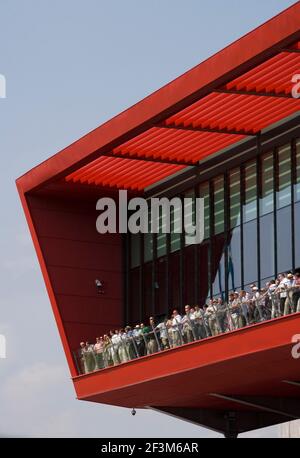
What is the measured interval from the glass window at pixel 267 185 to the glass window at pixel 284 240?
0.66 meters

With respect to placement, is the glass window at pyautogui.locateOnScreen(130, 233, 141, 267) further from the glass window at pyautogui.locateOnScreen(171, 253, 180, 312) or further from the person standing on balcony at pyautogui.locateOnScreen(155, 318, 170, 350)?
the person standing on balcony at pyautogui.locateOnScreen(155, 318, 170, 350)

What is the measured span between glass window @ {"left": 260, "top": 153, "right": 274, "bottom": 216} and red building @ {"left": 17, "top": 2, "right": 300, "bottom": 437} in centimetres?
6

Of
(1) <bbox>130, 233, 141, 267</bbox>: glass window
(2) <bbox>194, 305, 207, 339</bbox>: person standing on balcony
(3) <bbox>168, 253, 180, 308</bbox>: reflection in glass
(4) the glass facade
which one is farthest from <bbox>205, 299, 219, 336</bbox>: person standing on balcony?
(1) <bbox>130, 233, 141, 267</bbox>: glass window

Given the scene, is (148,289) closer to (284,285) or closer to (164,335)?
(164,335)

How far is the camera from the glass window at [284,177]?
45.6 meters

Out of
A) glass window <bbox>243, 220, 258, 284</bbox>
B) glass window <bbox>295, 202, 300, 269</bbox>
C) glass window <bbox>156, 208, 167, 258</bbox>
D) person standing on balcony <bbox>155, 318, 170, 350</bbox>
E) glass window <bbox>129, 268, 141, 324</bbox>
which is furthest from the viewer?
glass window <bbox>129, 268, 141, 324</bbox>

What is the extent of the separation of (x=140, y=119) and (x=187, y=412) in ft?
42.2

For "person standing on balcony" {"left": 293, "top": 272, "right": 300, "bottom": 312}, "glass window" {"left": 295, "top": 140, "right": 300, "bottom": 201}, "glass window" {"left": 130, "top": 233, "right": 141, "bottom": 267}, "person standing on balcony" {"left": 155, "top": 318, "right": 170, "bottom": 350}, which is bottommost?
"person standing on balcony" {"left": 293, "top": 272, "right": 300, "bottom": 312}

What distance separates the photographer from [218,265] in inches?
1935

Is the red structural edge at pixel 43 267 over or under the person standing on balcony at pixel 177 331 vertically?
over

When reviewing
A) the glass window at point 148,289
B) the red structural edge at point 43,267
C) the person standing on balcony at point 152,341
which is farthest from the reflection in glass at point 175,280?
the person standing on balcony at point 152,341

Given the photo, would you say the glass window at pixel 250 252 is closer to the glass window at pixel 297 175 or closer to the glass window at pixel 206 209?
the glass window at pixel 206 209

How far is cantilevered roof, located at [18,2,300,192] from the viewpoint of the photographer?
40375 mm
